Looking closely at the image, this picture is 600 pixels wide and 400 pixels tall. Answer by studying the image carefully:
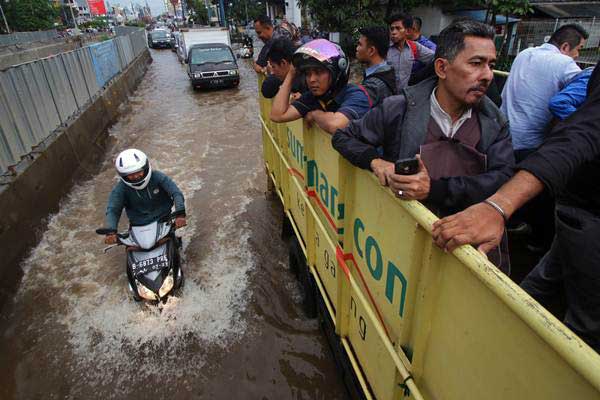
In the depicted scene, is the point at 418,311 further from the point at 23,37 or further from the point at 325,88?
the point at 23,37

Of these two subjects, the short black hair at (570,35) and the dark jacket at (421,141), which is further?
the short black hair at (570,35)

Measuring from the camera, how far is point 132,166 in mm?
3621

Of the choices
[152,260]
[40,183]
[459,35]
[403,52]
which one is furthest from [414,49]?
[40,183]

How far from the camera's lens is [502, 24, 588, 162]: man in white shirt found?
293 centimetres

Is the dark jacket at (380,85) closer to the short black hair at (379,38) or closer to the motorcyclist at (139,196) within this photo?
the short black hair at (379,38)

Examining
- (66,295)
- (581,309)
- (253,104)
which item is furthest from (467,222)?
(253,104)

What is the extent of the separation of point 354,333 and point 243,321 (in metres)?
1.78

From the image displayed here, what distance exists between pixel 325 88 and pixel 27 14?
58168 millimetres

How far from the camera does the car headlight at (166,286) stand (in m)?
3.75

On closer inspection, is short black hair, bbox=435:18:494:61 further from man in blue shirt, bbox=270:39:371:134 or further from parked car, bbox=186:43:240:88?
parked car, bbox=186:43:240:88

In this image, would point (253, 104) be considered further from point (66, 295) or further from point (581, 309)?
point (581, 309)

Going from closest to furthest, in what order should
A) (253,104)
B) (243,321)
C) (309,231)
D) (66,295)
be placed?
(309,231) → (243,321) → (66,295) → (253,104)

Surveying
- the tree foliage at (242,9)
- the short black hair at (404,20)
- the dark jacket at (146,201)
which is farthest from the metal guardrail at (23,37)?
the short black hair at (404,20)

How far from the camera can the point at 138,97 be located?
14734 mm
